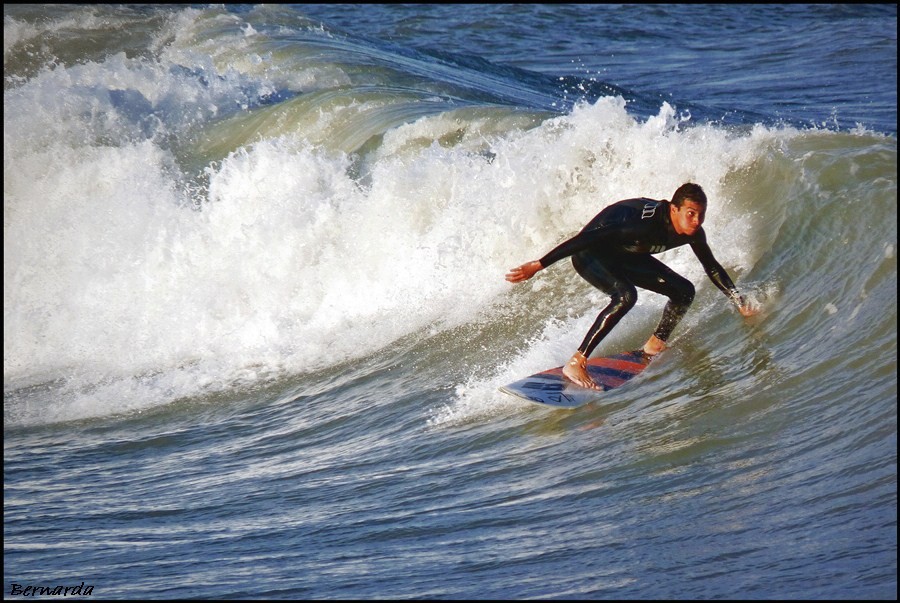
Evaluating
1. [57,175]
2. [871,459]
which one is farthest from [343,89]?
[871,459]

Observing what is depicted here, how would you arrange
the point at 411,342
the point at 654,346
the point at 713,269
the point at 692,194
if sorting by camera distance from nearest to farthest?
the point at 692,194
the point at 713,269
the point at 654,346
the point at 411,342

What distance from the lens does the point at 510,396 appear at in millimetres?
6531

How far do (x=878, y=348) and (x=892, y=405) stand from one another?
27.7 inches

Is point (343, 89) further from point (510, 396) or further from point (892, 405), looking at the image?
point (892, 405)

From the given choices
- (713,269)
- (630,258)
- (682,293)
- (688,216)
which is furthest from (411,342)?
(688,216)

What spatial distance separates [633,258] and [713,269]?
50 centimetres

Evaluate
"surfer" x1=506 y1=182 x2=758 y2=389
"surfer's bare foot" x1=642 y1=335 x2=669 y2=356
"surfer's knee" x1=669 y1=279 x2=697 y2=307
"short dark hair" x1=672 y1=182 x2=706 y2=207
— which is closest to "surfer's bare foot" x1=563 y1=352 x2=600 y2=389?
"surfer" x1=506 y1=182 x2=758 y2=389

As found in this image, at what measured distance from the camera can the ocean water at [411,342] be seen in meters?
4.59

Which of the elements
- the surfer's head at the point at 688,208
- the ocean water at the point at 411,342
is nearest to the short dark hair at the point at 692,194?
the surfer's head at the point at 688,208

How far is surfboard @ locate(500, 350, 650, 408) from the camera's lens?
625 centimetres

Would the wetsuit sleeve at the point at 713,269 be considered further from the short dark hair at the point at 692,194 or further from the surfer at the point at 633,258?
the short dark hair at the point at 692,194

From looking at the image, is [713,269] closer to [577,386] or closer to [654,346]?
[654,346]

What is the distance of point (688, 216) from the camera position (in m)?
6.00

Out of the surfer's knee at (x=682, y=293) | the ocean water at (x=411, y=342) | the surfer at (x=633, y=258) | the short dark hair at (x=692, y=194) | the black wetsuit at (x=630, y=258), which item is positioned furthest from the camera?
the surfer's knee at (x=682, y=293)
